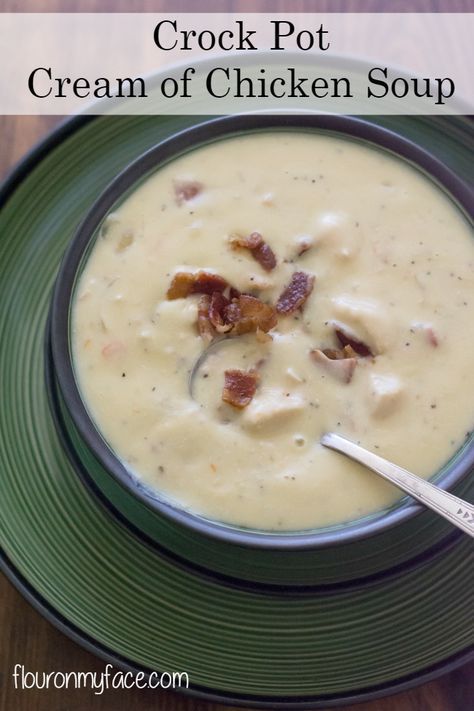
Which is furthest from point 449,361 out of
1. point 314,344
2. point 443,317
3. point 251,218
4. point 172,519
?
point 172,519

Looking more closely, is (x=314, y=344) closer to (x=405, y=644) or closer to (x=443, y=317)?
(x=443, y=317)

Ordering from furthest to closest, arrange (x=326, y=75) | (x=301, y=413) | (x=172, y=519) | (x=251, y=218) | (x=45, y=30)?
(x=45, y=30), (x=326, y=75), (x=251, y=218), (x=301, y=413), (x=172, y=519)

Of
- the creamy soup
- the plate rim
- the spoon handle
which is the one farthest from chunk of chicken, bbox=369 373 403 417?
the plate rim

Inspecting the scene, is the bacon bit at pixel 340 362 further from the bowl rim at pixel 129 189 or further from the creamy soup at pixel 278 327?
the bowl rim at pixel 129 189

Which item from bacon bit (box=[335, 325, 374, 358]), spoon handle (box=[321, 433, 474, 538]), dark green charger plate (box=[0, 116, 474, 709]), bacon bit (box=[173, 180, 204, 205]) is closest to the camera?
spoon handle (box=[321, 433, 474, 538])

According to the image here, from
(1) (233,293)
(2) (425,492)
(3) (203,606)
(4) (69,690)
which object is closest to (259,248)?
(1) (233,293)

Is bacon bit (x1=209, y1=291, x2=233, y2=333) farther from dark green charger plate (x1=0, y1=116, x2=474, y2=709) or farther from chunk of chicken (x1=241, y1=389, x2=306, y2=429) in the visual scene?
dark green charger plate (x1=0, y1=116, x2=474, y2=709)

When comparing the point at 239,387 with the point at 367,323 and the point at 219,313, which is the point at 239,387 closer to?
the point at 219,313
